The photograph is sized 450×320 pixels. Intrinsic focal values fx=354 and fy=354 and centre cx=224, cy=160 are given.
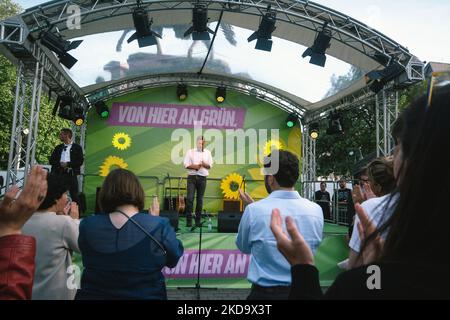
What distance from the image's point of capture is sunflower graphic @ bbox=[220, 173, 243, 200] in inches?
426

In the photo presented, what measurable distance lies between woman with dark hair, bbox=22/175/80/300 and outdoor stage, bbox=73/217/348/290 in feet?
10.0

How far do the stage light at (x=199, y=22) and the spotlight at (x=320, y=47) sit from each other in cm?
217

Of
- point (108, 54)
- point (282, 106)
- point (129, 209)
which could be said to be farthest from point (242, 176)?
point (129, 209)

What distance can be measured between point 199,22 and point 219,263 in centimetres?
426

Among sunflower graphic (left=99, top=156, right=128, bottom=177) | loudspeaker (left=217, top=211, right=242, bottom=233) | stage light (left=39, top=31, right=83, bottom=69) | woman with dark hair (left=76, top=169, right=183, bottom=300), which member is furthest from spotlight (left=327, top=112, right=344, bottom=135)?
woman with dark hair (left=76, top=169, right=183, bottom=300)

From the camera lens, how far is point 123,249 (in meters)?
1.88

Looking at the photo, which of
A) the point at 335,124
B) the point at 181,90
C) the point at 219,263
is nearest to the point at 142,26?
the point at 219,263

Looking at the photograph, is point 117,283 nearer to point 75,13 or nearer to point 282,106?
point 75,13

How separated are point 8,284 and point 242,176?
32.7 ft

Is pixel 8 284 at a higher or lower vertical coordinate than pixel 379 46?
lower

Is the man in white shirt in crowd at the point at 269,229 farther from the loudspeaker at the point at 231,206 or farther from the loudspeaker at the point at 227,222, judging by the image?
the loudspeaker at the point at 231,206

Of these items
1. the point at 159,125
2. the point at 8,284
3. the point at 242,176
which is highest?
the point at 159,125

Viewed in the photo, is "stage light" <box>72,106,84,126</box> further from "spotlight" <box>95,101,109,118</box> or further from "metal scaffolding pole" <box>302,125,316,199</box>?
"metal scaffolding pole" <box>302,125,316,199</box>
